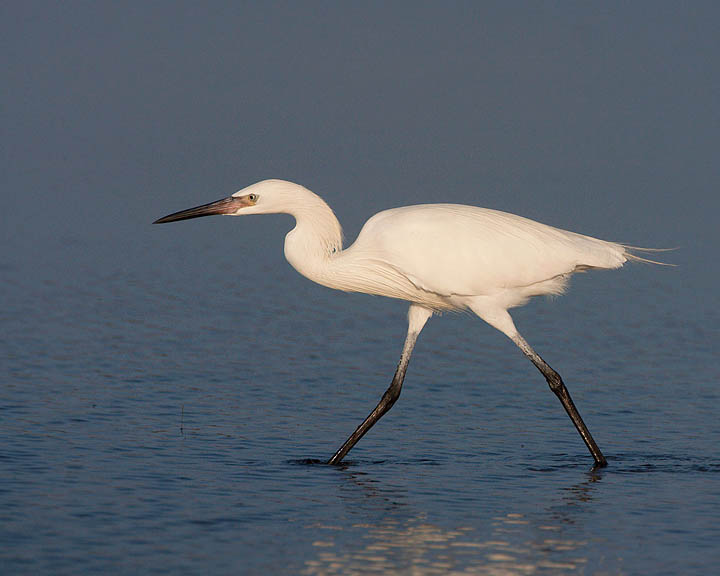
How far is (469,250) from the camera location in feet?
31.6

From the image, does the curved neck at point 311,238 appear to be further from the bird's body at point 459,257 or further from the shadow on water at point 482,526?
the shadow on water at point 482,526

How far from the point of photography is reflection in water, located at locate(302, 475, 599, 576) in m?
6.80

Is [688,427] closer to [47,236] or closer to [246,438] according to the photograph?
[246,438]

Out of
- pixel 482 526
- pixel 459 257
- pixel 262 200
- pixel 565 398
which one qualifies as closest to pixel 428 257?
pixel 459 257

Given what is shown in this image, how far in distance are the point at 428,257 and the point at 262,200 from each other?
1.30 m

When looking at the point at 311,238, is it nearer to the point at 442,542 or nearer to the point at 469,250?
the point at 469,250

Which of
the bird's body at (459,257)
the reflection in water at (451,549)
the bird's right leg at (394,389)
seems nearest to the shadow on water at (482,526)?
the reflection in water at (451,549)

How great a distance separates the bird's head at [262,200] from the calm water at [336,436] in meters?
1.68

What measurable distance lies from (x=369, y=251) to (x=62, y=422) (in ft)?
8.67

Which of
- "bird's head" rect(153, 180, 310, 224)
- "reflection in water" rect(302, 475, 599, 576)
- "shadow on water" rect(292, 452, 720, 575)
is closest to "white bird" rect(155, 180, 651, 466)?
"bird's head" rect(153, 180, 310, 224)

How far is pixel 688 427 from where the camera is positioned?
33.9 feet

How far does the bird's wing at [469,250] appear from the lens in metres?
9.56

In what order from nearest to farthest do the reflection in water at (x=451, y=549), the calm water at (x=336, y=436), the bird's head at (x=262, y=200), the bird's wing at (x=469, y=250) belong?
the reflection in water at (x=451, y=549) < the calm water at (x=336, y=436) < the bird's head at (x=262, y=200) < the bird's wing at (x=469, y=250)

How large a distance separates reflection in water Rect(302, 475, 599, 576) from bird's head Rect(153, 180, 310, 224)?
2.81 metres
